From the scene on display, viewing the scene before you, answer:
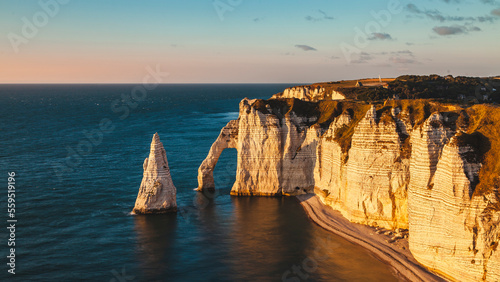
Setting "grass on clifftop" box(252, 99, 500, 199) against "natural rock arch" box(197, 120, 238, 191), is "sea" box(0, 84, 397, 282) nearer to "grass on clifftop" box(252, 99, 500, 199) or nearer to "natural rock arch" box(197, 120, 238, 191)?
"natural rock arch" box(197, 120, 238, 191)

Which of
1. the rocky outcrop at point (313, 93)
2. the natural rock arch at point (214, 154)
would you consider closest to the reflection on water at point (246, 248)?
the natural rock arch at point (214, 154)

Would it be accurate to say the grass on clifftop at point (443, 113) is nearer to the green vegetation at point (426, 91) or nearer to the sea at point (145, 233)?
the sea at point (145, 233)

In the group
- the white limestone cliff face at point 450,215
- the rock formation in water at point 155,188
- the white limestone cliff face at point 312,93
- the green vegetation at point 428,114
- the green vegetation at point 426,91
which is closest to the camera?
the white limestone cliff face at point 450,215

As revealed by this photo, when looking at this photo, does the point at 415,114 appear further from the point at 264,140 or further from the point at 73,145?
the point at 73,145

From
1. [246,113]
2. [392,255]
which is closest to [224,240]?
[392,255]

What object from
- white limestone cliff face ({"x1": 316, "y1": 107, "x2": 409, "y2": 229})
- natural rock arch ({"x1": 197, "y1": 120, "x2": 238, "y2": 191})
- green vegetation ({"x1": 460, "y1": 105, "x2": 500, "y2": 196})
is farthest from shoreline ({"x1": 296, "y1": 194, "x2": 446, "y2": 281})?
natural rock arch ({"x1": 197, "y1": 120, "x2": 238, "y2": 191})

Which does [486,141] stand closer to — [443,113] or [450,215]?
[443,113]
